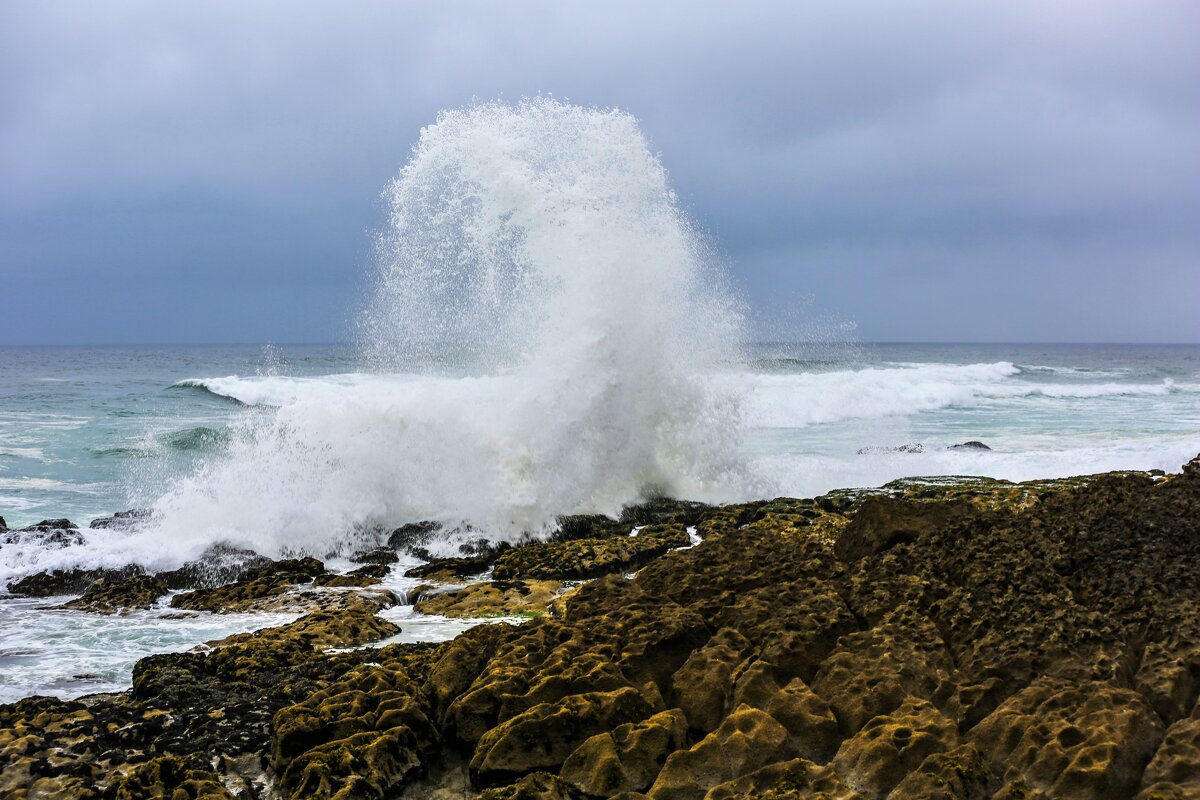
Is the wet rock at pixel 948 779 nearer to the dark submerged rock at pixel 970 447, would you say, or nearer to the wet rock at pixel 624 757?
the wet rock at pixel 624 757

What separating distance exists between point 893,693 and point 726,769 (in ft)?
3.48

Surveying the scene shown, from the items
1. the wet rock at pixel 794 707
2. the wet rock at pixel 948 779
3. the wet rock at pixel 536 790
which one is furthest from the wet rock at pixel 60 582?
the wet rock at pixel 948 779

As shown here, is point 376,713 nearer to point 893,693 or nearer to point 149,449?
point 893,693

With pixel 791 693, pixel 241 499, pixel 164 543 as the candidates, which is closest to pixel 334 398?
pixel 241 499

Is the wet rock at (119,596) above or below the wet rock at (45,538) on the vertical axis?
below

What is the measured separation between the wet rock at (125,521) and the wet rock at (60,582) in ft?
5.89

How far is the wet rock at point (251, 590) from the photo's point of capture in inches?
370

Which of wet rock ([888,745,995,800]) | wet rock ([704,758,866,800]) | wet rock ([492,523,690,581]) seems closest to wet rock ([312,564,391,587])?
wet rock ([492,523,690,581])

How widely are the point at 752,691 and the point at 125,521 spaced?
10.0m

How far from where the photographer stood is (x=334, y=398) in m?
14.7

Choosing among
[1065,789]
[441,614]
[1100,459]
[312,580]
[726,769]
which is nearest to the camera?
[1065,789]

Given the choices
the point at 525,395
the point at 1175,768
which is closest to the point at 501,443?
the point at 525,395

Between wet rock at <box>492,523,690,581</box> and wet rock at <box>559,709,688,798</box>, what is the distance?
197 inches

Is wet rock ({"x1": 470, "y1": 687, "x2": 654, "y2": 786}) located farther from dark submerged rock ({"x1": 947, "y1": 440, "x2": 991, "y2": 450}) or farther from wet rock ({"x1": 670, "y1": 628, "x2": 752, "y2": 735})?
dark submerged rock ({"x1": 947, "y1": 440, "x2": 991, "y2": 450})
